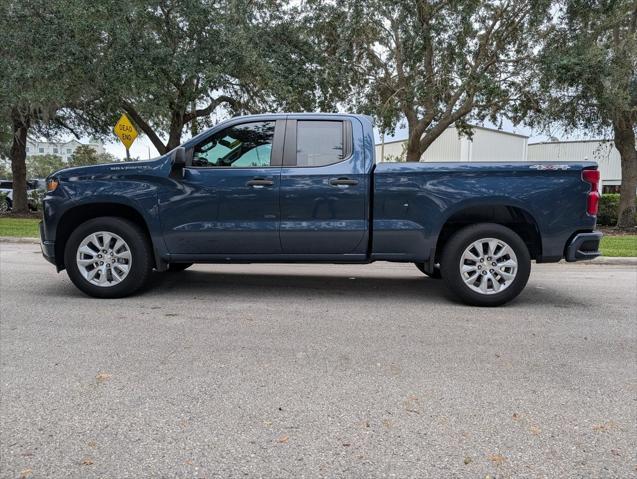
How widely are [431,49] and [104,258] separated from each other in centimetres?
1201

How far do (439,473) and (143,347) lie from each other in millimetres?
2547

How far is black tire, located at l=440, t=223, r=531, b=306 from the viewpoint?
5.10 meters

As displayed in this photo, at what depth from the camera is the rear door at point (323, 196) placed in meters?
5.16

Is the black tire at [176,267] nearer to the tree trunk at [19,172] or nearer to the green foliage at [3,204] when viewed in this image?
the tree trunk at [19,172]

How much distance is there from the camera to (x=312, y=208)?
519 centimetres

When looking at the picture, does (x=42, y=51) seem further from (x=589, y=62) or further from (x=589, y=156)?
(x=589, y=156)

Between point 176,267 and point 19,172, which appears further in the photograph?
point 19,172

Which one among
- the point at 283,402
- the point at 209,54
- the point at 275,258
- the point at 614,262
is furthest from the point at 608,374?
the point at 209,54

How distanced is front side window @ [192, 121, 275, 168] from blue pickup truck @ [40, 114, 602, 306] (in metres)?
0.01

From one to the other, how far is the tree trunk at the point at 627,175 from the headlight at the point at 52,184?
664 inches

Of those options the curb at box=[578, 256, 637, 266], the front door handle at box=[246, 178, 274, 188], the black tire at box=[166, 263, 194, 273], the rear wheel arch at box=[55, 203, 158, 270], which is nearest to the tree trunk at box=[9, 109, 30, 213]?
the black tire at box=[166, 263, 194, 273]

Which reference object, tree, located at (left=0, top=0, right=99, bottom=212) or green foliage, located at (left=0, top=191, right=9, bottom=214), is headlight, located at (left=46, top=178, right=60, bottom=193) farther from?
green foliage, located at (left=0, top=191, right=9, bottom=214)

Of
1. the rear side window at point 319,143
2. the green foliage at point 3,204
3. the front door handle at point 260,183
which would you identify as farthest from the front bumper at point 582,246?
the green foliage at point 3,204

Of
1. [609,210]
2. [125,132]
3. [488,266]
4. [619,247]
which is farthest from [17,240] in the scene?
[609,210]
